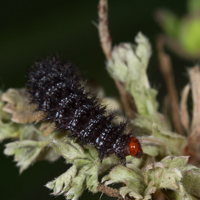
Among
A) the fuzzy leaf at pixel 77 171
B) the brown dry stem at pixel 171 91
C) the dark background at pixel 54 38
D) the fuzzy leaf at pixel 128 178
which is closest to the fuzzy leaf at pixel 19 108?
the fuzzy leaf at pixel 77 171

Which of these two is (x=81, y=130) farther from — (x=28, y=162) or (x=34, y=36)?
(x=34, y=36)

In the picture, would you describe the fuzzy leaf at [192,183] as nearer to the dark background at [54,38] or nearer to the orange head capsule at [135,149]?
the orange head capsule at [135,149]

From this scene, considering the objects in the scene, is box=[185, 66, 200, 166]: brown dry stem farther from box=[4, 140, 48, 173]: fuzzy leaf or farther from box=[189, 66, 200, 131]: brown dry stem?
box=[4, 140, 48, 173]: fuzzy leaf

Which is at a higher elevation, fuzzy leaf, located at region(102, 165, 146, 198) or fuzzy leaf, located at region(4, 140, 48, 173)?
fuzzy leaf, located at region(4, 140, 48, 173)

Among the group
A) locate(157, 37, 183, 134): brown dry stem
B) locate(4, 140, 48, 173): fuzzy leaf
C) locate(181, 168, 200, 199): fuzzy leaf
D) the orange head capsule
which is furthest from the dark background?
locate(181, 168, 200, 199): fuzzy leaf

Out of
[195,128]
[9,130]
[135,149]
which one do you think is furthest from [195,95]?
[9,130]
